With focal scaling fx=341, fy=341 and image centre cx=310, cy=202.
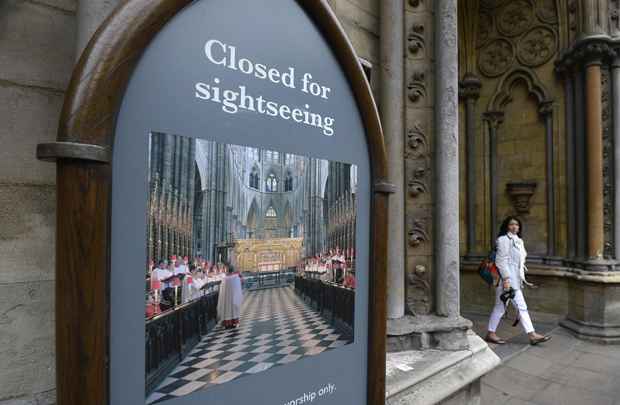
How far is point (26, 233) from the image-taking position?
1168mm

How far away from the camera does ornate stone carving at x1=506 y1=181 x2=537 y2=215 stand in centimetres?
612

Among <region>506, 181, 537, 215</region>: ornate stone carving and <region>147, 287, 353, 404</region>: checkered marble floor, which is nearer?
<region>147, 287, 353, 404</region>: checkered marble floor

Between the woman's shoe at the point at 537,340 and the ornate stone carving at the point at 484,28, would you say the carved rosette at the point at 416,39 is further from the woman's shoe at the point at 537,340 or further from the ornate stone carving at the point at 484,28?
the ornate stone carving at the point at 484,28

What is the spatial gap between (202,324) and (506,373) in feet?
12.3

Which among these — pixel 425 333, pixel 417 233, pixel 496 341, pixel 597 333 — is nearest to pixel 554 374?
pixel 496 341

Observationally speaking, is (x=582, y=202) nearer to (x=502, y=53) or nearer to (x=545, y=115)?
(x=545, y=115)

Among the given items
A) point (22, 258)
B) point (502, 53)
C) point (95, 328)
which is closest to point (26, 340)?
point (22, 258)

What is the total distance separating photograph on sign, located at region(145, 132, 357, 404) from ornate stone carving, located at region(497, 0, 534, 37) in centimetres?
717

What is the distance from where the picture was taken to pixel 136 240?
2.60ft

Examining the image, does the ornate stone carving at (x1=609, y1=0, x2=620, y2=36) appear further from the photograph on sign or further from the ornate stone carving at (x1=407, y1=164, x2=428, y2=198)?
the photograph on sign

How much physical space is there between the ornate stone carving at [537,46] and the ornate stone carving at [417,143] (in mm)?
5492

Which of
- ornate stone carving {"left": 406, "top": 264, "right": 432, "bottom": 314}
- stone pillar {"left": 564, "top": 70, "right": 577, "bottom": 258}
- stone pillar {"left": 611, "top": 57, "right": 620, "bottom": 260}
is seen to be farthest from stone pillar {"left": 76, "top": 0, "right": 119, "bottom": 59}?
stone pillar {"left": 564, "top": 70, "right": 577, "bottom": 258}

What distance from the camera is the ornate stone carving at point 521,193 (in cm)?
612

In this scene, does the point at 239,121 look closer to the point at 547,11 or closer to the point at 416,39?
the point at 416,39
